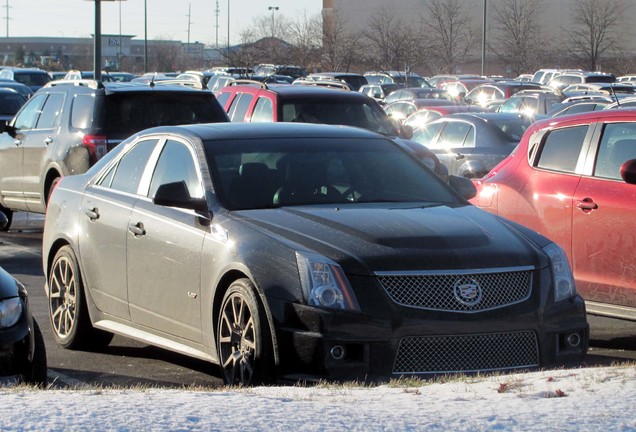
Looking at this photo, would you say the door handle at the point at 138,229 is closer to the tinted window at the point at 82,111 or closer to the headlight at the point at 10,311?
the headlight at the point at 10,311

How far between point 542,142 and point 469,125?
391 inches

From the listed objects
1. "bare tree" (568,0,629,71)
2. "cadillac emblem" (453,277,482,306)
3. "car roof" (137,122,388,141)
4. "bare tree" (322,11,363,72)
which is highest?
"bare tree" (568,0,629,71)

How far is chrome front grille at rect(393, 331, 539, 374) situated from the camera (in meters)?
6.00

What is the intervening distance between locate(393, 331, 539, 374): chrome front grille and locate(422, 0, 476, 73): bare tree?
5888 cm

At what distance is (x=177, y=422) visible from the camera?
4.66 m

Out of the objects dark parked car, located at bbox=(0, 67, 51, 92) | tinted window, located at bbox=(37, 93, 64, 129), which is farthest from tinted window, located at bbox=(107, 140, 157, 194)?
dark parked car, located at bbox=(0, 67, 51, 92)

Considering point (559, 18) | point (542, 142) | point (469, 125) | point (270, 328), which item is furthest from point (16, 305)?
point (559, 18)

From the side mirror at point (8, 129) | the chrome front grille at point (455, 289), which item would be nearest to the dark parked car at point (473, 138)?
the side mirror at point (8, 129)

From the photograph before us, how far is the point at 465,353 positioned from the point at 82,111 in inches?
359

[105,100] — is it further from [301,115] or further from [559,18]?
[559,18]

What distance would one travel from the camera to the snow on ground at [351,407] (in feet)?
15.3

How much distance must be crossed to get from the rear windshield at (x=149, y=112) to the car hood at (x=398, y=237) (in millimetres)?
7267

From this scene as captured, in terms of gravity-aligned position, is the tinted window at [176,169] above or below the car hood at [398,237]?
above

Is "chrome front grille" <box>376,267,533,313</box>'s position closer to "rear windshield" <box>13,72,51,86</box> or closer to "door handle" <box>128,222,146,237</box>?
"door handle" <box>128,222,146,237</box>
